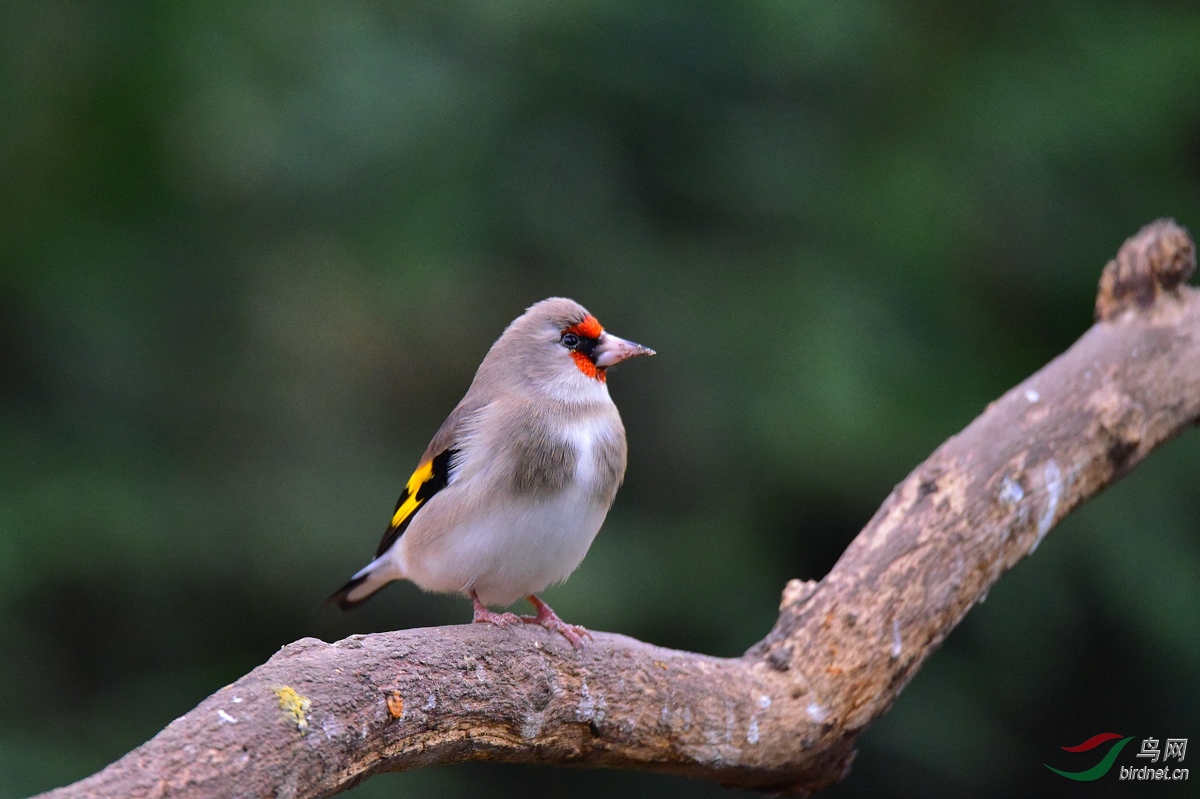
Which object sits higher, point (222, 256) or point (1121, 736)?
point (222, 256)

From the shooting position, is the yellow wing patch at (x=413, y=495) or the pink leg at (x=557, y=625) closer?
the pink leg at (x=557, y=625)

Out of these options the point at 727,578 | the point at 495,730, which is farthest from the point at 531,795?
the point at 495,730

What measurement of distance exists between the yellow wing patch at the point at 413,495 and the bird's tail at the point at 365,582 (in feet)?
0.58

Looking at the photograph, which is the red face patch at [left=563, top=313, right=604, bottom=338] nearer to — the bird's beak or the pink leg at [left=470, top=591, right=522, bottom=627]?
the bird's beak

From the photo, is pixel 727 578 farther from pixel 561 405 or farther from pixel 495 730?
pixel 495 730

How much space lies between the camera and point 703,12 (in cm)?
707

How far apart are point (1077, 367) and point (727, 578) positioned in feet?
8.07

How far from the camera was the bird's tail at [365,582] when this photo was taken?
4684mm

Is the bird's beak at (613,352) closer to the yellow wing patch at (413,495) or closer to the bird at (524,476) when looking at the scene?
the bird at (524,476)

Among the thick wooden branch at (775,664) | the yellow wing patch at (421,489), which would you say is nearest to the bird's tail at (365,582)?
the yellow wing patch at (421,489)

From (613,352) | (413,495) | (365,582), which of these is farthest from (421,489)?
(613,352)

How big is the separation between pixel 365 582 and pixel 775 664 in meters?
1.70

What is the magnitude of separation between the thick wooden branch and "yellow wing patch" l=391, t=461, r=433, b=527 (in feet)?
2.94

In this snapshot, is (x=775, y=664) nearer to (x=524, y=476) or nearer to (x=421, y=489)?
(x=524, y=476)
